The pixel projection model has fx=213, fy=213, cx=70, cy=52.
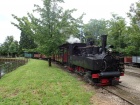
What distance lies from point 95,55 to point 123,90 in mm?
3277

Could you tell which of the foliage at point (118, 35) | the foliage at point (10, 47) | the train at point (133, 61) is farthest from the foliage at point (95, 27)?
the train at point (133, 61)

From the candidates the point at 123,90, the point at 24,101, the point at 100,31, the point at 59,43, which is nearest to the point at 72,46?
the point at 59,43

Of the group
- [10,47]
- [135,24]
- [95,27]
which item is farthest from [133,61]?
[10,47]

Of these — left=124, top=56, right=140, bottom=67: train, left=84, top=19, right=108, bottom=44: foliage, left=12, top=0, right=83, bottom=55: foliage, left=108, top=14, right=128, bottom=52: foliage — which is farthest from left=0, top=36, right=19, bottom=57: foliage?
left=12, top=0, right=83, bottom=55: foliage

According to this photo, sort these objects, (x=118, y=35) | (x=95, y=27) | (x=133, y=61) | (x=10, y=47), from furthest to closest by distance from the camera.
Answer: (x=10, y=47), (x=95, y=27), (x=118, y=35), (x=133, y=61)

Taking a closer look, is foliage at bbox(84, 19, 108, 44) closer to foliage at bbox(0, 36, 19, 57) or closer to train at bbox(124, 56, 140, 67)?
foliage at bbox(0, 36, 19, 57)

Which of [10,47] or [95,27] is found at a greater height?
[95,27]

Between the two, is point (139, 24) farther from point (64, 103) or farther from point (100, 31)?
point (100, 31)

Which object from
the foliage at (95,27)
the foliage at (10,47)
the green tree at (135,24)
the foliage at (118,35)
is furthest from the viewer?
the foliage at (10,47)

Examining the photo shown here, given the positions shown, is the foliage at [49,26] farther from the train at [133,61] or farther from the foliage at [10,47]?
the foliage at [10,47]

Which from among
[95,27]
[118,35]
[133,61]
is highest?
[95,27]

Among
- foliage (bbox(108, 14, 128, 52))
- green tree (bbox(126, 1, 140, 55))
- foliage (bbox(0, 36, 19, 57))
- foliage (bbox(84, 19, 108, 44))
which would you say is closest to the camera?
green tree (bbox(126, 1, 140, 55))

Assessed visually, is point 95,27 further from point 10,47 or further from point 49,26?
point 49,26

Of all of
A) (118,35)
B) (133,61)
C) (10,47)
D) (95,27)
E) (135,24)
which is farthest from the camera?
(10,47)
